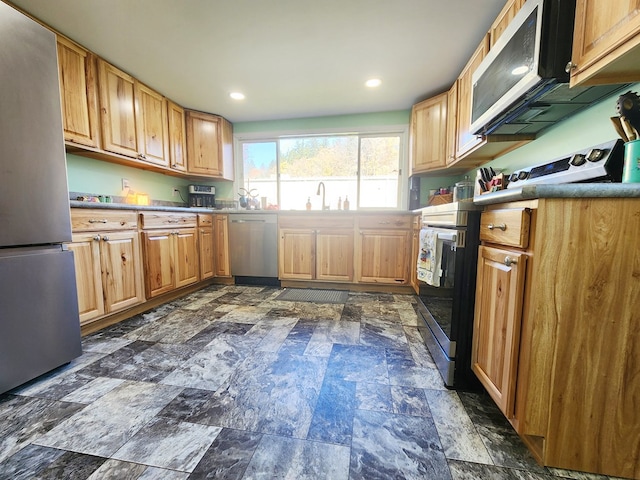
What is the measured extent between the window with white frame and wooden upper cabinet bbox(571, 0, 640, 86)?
2277 mm

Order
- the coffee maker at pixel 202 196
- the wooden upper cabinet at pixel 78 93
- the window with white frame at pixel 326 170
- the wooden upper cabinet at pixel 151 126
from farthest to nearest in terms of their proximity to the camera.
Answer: the coffee maker at pixel 202 196, the window with white frame at pixel 326 170, the wooden upper cabinet at pixel 151 126, the wooden upper cabinet at pixel 78 93

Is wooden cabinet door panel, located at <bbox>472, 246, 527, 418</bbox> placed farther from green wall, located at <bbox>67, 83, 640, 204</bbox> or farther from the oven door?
green wall, located at <bbox>67, 83, 640, 204</bbox>

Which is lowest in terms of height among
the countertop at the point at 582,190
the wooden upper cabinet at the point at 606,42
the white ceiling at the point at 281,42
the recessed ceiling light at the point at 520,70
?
the countertop at the point at 582,190

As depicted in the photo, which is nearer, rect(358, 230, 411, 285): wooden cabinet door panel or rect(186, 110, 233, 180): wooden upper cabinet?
rect(358, 230, 411, 285): wooden cabinet door panel

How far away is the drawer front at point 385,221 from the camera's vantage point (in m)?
2.78

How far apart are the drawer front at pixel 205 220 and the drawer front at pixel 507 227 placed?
2.80 meters

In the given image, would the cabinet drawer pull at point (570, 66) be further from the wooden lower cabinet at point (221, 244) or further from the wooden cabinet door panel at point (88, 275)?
the wooden lower cabinet at point (221, 244)

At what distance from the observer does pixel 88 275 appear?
1.77 metres

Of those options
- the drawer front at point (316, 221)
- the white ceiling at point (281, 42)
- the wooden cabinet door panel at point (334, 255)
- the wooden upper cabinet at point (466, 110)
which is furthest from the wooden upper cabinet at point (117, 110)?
the wooden upper cabinet at point (466, 110)

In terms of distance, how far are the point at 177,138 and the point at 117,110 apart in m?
0.75

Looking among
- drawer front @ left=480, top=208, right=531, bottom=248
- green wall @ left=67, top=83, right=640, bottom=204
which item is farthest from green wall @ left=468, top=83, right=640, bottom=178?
drawer front @ left=480, top=208, right=531, bottom=248

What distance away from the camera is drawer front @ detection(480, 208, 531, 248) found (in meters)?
0.84

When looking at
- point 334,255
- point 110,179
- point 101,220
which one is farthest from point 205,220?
point 334,255

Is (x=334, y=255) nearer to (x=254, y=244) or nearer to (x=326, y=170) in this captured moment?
(x=254, y=244)
